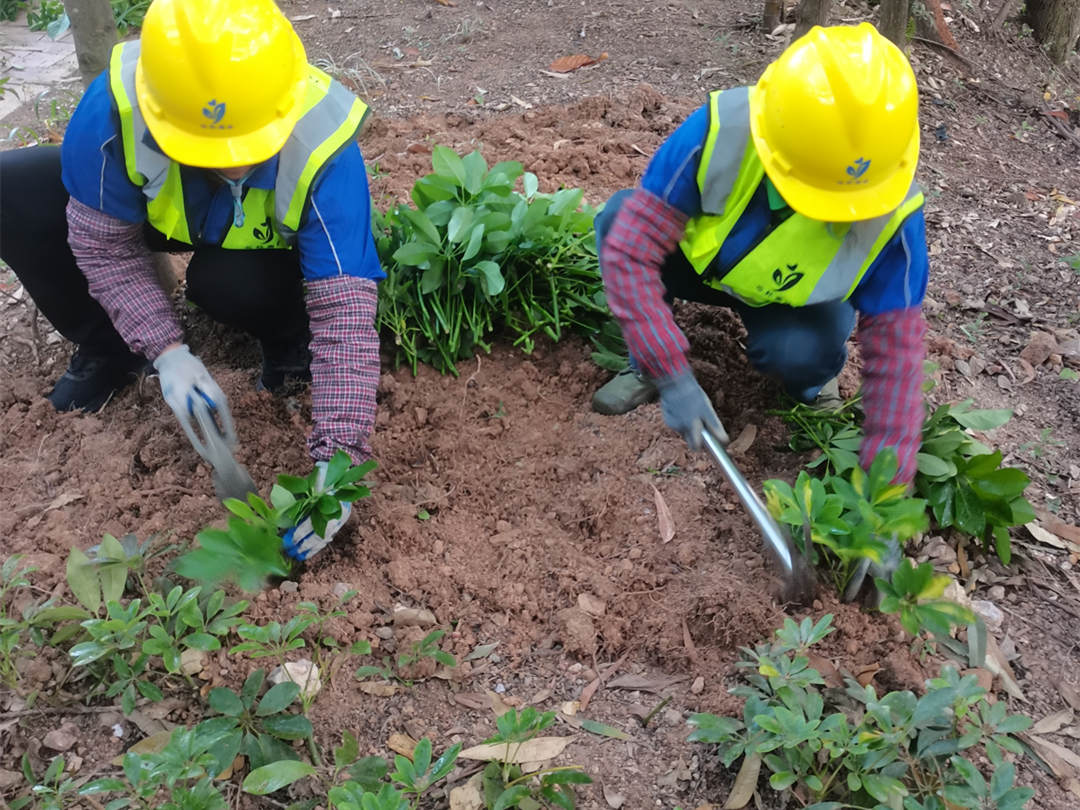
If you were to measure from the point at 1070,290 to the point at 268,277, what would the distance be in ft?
8.08

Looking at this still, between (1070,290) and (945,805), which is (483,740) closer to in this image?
(945,805)

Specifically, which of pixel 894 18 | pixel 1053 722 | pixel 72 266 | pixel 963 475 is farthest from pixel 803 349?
→ pixel 894 18

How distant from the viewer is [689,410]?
1874 millimetres

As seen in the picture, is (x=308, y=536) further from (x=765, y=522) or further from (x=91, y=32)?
(x=91, y=32)

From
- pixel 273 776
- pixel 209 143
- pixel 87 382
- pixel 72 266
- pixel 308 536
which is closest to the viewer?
pixel 273 776

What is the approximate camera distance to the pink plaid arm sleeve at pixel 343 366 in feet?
5.96

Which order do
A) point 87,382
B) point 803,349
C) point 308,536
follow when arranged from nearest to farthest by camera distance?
point 308,536, point 803,349, point 87,382

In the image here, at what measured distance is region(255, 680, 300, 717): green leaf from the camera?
1480 millimetres

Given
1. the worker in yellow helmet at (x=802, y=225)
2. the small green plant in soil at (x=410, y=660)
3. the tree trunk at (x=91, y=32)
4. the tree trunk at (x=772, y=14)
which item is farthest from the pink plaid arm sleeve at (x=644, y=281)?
the tree trunk at (x=772, y=14)

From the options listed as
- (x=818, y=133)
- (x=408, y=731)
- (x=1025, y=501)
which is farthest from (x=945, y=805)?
(x=818, y=133)

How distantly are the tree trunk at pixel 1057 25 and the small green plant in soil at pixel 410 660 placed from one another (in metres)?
4.65

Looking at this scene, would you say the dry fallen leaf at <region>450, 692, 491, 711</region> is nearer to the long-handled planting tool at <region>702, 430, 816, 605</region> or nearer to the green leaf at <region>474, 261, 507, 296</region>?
the long-handled planting tool at <region>702, 430, 816, 605</region>

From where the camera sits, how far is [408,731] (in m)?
1.63

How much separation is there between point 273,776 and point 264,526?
43cm
